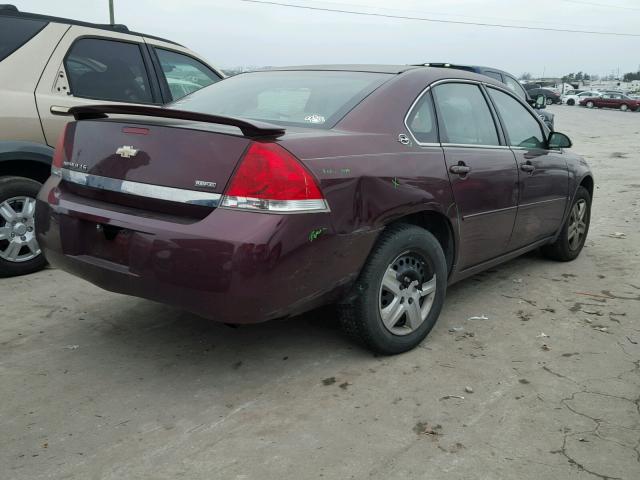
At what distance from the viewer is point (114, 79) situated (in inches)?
203

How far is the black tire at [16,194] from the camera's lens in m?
4.46

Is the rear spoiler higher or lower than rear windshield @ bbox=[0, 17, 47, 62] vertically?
lower

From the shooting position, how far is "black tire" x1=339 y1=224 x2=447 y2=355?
3.21m

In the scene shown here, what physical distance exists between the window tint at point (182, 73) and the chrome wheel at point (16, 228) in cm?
167

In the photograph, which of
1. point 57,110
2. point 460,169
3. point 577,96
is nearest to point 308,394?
point 460,169

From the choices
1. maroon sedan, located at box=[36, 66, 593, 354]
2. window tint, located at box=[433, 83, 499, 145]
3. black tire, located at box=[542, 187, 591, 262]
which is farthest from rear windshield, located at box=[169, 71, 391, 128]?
black tire, located at box=[542, 187, 591, 262]

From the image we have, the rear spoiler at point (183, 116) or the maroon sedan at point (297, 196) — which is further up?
the rear spoiler at point (183, 116)

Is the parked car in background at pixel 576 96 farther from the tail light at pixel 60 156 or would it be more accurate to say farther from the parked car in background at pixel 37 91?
the tail light at pixel 60 156

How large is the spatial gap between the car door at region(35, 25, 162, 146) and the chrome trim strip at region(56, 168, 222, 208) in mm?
1686

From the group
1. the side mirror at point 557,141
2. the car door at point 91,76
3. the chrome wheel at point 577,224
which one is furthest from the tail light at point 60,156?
the chrome wheel at point 577,224

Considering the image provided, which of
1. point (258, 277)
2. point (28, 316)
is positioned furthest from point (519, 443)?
point (28, 316)

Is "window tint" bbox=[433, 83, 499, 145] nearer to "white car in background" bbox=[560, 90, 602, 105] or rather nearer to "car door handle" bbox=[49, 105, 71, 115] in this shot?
"car door handle" bbox=[49, 105, 71, 115]

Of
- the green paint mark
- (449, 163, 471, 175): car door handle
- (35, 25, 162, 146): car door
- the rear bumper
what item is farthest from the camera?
(35, 25, 162, 146): car door

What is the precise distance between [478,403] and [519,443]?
1.19 feet
